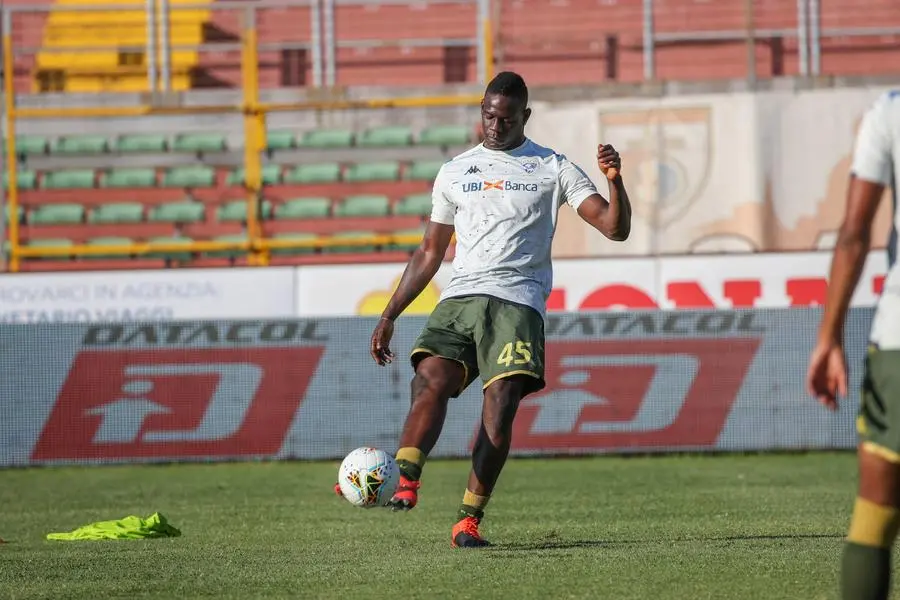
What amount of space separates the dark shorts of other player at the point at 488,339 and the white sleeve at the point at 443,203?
43 centimetres

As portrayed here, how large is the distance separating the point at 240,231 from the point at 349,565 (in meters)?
13.4

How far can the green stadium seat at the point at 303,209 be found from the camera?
774 inches

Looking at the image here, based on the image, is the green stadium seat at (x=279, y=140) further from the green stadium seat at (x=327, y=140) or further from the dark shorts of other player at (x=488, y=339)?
the dark shorts of other player at (x=488, y=339)

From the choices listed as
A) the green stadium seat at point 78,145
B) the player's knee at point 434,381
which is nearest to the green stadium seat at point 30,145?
the green stadium seat at point 78,145

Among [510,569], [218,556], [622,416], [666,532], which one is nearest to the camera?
[510,569]

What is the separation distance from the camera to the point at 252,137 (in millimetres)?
17953

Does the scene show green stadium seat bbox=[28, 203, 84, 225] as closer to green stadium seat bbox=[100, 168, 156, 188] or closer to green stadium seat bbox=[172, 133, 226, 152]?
green stadium seat bbox=[100, 168, 156, 188]

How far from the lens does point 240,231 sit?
19797 millimetres

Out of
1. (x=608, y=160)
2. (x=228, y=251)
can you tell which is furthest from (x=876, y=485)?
(x=228, y=251)

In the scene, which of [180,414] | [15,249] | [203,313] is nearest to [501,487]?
[180,414]

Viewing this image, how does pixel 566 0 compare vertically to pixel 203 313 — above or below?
above

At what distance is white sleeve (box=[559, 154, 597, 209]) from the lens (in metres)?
7.20

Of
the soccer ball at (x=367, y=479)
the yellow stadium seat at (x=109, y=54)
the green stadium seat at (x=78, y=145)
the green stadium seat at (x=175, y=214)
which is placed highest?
the yellow stadium seat at (x=109, y=54)

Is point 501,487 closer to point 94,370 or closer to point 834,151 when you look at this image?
point 94,370
